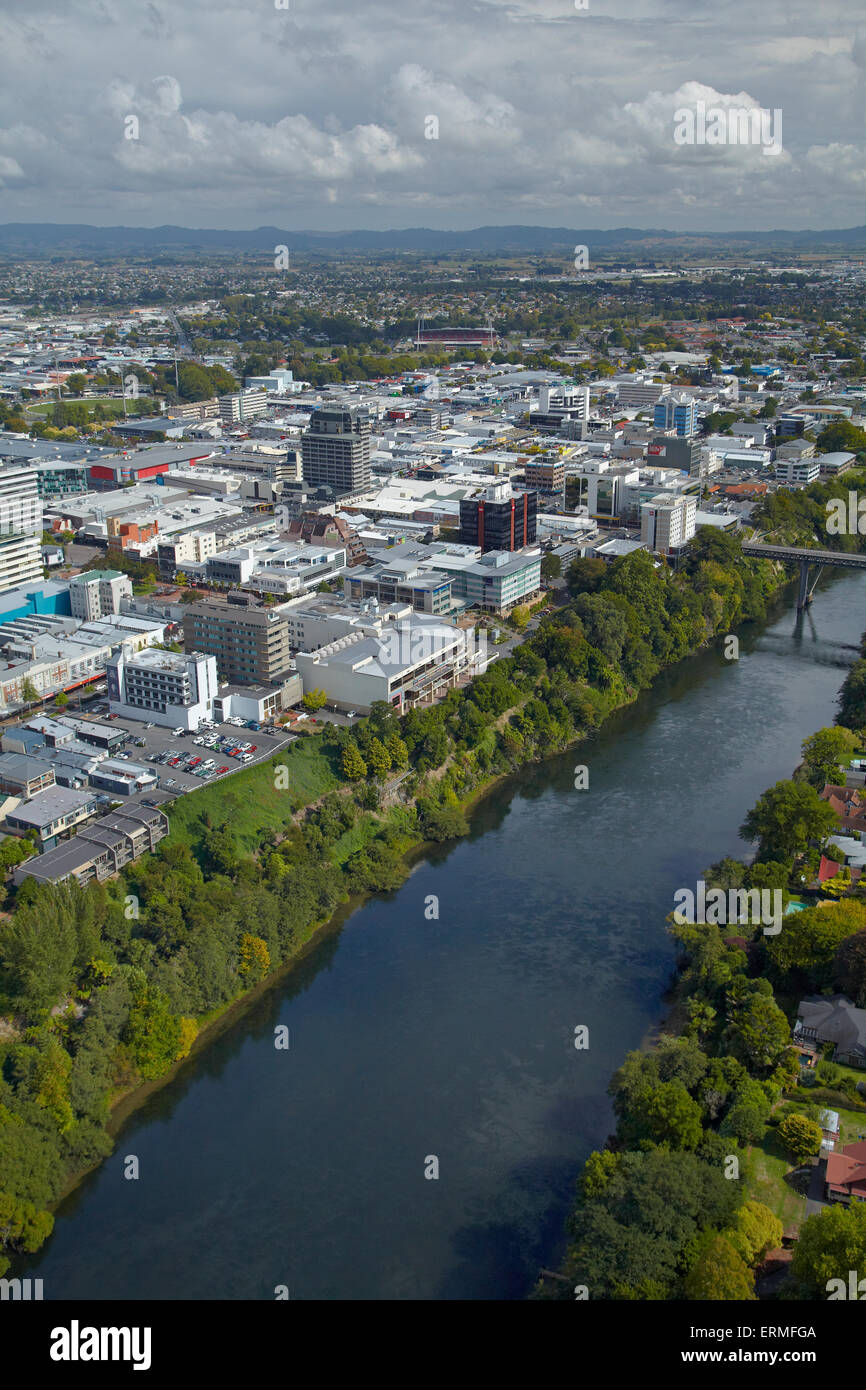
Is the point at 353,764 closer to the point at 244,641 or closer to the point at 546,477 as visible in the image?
the point at 244,641

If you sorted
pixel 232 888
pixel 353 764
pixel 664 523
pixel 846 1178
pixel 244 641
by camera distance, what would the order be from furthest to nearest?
1. pixel 664 523
2. pixel 244 641
3. pixel 353 764
4. pixel 232 888
5. pixel 846 1178

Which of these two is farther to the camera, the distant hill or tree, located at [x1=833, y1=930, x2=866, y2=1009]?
the distant hill

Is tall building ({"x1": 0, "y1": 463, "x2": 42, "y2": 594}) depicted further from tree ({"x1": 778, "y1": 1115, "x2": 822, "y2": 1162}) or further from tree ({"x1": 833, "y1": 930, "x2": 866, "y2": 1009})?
tree ({"x1": 778, "y1": 1115, "x2": 822, "y2": 1162})

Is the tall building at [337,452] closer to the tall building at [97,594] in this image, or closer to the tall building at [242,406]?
the tall building at [97,594]

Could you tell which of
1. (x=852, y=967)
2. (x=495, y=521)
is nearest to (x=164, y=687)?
(x=852, y=967)

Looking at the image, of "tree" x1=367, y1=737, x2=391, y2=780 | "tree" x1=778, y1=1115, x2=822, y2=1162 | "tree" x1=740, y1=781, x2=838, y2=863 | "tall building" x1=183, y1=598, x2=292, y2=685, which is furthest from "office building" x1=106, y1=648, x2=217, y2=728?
"tree" x1=778, y1=1115, x2=822, y2=1162

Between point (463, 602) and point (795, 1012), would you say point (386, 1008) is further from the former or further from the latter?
point (463, 602)

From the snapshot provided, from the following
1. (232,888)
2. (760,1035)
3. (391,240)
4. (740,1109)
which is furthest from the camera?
(391,240)

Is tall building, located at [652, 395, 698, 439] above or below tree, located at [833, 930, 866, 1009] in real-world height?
above

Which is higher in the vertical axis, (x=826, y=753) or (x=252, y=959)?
(x=826, y=753)
